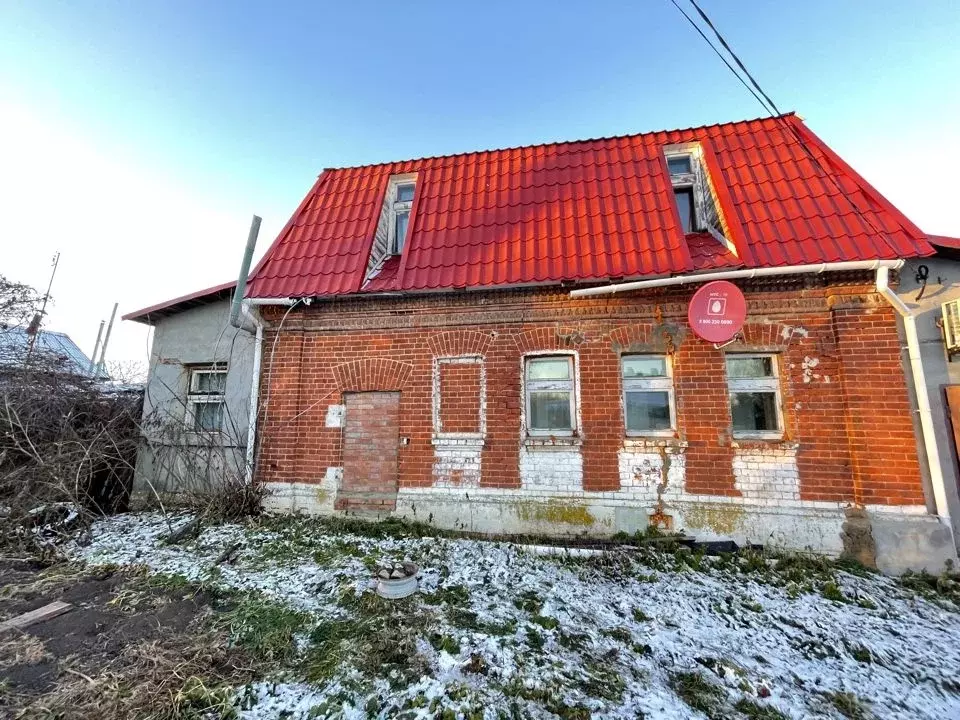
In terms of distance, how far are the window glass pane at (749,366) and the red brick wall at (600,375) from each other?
7.8 inches

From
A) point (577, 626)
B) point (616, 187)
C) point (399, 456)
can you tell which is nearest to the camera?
point (577, 626)

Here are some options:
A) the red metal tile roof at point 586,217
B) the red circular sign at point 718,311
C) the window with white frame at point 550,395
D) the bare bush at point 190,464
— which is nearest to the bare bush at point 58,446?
the bare bush at point 190,464

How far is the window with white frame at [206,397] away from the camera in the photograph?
23.4 ft

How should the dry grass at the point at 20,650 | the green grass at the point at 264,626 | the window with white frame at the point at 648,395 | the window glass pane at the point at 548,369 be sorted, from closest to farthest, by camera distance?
1. the dry grass at the point at 20,650
2. the green grass at the point at 264,626
3. the window with white frame at the point at 648,395
4. the window glass pane at the point at 548,369

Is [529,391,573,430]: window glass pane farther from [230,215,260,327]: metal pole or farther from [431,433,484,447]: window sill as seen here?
[230,215,260,327]: metal pole

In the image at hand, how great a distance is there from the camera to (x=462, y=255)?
643cm

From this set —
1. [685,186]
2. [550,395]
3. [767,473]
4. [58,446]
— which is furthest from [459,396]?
[58,446]

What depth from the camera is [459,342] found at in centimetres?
627

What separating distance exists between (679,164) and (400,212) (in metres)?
5.21

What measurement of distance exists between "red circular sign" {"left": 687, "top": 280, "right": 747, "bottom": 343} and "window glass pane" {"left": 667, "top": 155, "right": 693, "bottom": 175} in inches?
116

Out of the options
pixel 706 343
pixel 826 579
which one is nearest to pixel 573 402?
pixel 706 343

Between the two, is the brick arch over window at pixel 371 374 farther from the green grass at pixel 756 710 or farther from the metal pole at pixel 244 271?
the green grass at pixel 756 710

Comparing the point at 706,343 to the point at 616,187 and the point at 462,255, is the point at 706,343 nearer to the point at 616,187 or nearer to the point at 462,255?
the point at 616,187

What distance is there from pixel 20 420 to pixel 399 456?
5.93 meters
